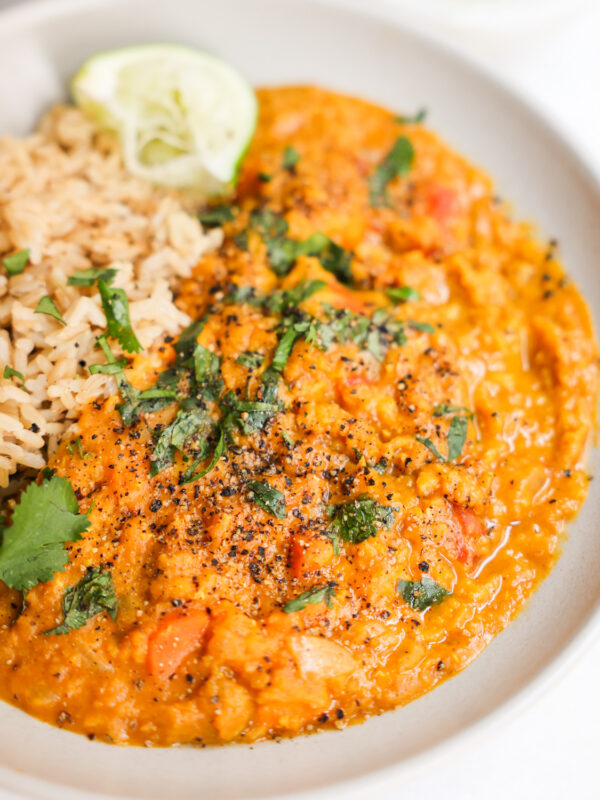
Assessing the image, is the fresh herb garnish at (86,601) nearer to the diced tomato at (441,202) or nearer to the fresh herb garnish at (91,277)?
the fresh herb garnish at (91,277)

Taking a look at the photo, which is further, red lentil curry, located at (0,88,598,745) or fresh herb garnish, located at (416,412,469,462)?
fresh herb garnish, located at (416,412,469,462)

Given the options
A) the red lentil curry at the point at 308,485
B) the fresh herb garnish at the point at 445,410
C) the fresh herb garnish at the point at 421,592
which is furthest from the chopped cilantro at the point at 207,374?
the fresh herb garnish at the point at 421,592

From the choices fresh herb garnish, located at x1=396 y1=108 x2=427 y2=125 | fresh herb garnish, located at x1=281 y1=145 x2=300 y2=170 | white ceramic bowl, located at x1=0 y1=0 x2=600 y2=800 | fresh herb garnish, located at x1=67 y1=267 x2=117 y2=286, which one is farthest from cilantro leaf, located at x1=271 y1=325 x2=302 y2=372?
fresh herb garnish, located at x1=396 y1=108 x2=427 y2=125

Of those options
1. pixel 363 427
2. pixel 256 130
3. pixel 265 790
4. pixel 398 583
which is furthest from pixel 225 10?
pixel 265 790

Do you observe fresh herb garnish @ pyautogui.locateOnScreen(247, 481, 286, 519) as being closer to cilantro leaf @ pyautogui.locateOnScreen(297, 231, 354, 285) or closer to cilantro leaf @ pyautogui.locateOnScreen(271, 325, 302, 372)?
cilantro leaf @ pyautogui.locateOnScreen(271, 325, 302, 372)

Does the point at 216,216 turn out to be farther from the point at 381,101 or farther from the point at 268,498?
the point at 268,498

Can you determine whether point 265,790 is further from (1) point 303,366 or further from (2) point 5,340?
(2) point 5,340
